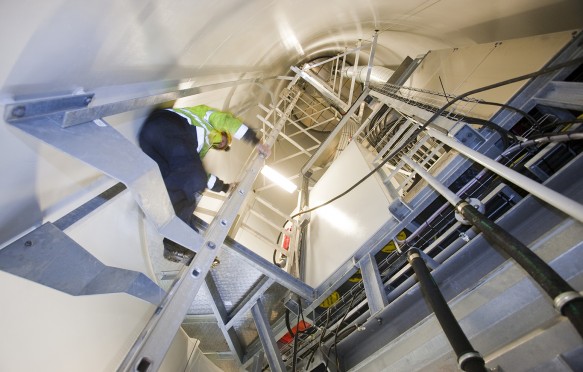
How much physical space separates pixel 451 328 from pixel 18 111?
1.57m

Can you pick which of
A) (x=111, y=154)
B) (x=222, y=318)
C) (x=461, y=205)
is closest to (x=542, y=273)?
(x=461, y=205)

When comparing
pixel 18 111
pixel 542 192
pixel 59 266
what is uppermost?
pixel 18 111

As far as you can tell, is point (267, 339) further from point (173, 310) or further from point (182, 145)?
point (182, 145)

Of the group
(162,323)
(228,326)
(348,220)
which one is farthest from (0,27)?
(228,326)

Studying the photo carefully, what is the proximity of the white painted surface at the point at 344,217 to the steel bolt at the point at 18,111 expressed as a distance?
2109 millimetres

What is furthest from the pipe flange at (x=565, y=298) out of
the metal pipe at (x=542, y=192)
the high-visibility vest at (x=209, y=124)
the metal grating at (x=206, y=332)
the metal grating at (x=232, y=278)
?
the metal grating at (x=206, y=332)

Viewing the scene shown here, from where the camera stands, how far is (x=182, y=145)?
2191 millimetres

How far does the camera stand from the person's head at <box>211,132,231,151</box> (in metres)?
2.62

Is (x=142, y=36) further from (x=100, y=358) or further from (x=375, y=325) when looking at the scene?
(x=375, y=325)

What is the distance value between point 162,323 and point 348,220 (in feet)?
6.39

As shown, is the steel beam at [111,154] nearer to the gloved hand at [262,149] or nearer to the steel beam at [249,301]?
the steel beam at [249,301]

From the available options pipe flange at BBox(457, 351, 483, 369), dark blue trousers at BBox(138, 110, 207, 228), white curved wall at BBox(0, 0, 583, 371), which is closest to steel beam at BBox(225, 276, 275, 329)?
dark blue trousers at BBox(138, 110, 207, 228)

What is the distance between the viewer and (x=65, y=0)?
0.88 meters

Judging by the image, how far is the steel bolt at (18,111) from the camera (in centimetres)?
85
